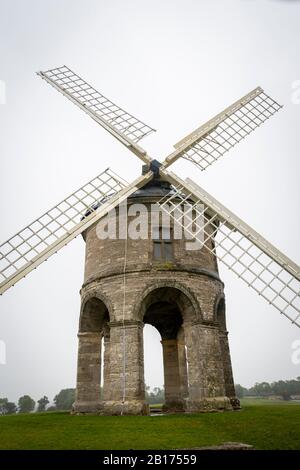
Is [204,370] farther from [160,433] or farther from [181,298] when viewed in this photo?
[160,433]

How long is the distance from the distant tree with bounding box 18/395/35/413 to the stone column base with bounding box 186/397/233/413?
300 ft

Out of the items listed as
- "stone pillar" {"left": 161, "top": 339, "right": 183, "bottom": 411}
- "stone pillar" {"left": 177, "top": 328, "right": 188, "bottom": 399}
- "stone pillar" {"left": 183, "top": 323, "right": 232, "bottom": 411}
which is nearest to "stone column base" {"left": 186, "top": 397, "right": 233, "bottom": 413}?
"stone pillar" {"left": 183, "top": 323, "right": 232, "bottom": 411}

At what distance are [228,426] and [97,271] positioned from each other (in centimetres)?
793

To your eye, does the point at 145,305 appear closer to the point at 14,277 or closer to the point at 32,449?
the point at 14,277

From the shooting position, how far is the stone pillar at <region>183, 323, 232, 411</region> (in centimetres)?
1179

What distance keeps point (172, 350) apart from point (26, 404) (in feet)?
286

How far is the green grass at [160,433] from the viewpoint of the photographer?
6699mm

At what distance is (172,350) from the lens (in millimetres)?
17750

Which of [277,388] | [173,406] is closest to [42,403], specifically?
[277,388]

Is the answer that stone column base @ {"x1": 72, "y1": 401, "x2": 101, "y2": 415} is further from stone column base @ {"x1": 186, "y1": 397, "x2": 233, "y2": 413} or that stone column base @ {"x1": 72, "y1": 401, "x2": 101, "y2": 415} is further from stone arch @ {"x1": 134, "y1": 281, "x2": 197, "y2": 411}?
stone arch @ {"x1": 134, "y1": 281, "x2": 197, "y2": 411}

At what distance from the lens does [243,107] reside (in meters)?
18.0

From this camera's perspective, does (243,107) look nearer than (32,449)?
No

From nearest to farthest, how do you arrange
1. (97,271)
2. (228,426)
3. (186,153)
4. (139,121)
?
(228,426) < (97,271) < (186,153) < (139,121)
